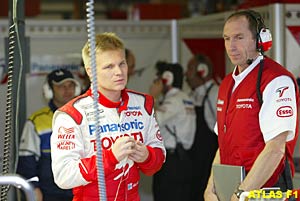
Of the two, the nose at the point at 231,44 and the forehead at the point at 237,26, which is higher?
the forehead at the point at 237,26

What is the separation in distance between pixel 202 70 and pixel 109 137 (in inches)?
150

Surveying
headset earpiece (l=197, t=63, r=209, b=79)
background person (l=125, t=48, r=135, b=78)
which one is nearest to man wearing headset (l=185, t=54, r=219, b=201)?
headset earpiece (l=197, t=63, r=209, b=79)

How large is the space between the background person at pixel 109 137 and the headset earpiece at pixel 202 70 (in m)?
3.61

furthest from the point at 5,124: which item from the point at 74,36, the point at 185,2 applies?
the point at 185,2

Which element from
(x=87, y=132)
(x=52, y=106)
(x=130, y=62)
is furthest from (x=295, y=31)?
(x=87, y=132)

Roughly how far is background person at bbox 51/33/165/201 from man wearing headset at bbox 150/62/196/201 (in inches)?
128

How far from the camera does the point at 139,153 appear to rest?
3359mm

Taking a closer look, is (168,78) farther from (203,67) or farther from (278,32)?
(278,32)

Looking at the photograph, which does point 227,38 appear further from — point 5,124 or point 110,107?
point 5,124

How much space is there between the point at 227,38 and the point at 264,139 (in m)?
0.54

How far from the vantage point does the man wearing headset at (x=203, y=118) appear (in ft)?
23.4

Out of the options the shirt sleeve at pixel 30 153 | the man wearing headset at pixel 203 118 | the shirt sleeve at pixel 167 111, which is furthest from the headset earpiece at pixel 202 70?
the shirt sleeve at pixel 30 153

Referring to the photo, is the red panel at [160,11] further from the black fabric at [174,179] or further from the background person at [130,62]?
Result: the black fabric at [174,179]

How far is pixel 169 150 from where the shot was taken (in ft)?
22.6
